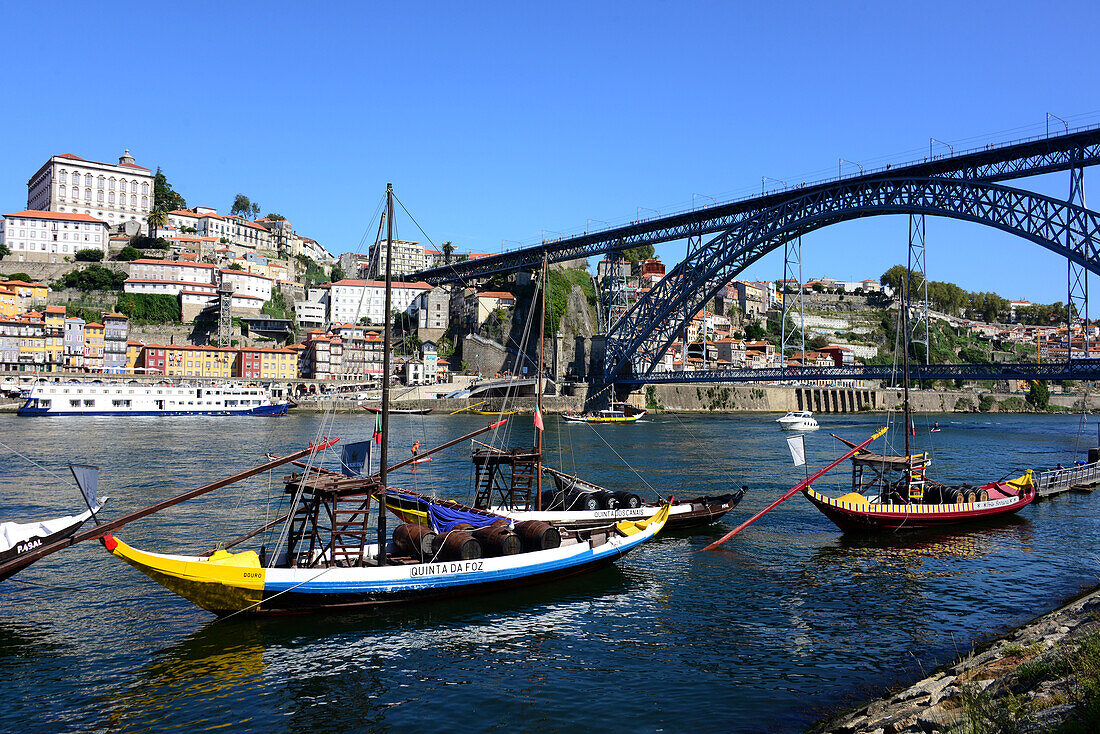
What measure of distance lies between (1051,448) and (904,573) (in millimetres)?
38606

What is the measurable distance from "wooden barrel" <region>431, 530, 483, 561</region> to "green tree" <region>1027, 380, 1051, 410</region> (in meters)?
111

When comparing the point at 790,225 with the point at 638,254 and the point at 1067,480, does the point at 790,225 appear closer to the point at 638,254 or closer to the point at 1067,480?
the point at 1067,480

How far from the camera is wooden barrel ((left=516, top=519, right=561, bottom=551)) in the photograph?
16062 millimetres

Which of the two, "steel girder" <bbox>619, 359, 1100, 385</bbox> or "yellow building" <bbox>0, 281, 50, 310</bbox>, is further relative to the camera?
"yellow building" <bbox>0, 281, 50, 310</bbox>

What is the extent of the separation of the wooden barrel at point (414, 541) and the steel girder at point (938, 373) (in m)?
42.4

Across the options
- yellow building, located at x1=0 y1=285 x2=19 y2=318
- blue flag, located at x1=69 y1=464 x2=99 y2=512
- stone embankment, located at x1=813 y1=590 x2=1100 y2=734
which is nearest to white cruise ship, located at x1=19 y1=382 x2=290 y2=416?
yellow building, located at x1=0 y1=285 x2=19 y2=318

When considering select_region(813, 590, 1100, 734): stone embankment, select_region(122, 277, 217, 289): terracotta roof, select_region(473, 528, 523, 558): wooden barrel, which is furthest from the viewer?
select_region(122, 277, 217, 289): terracotta roof

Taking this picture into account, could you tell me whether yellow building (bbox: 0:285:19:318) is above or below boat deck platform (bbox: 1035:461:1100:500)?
above

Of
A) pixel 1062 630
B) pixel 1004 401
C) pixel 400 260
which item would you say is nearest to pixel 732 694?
pixel 1062 630

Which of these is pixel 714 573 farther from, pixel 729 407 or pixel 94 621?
pixel 729 407

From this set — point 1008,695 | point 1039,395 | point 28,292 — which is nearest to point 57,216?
point 28,292

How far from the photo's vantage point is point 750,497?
27.7 metres

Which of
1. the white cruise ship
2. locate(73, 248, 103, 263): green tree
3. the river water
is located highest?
locate(73, 248, 103, 263): green tree

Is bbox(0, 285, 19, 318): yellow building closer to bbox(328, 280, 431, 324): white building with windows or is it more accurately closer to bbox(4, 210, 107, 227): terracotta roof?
bbox(4, 210, 107, 227): terracotta roof
